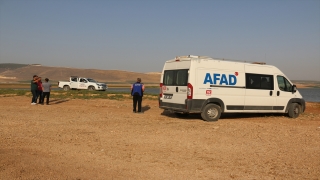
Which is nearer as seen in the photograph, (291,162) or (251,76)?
(291,162)

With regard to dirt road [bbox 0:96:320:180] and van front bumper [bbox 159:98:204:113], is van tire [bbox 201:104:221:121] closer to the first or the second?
van front bumper [bbox 159:98:204:113]

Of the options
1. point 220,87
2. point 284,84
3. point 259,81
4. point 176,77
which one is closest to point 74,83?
point 176,77

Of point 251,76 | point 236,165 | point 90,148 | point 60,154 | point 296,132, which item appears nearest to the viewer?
point 236,165

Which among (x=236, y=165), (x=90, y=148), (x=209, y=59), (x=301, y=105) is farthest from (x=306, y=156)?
(x=301, y=105)

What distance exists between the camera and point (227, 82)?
11.5 metres

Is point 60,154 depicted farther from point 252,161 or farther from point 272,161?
point 272,161

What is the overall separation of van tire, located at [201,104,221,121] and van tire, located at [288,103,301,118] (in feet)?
12.7

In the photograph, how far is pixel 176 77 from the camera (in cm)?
1148

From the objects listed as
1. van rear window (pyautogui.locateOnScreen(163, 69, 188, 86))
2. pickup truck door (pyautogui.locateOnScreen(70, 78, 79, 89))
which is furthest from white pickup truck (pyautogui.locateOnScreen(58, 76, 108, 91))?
van rear window (pyautogui.locateOnScreen(163, 69, 188, 86))

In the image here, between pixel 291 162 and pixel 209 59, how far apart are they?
6.14 meters

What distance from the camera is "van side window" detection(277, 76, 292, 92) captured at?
12.8 m

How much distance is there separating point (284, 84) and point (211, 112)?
3.91 meters

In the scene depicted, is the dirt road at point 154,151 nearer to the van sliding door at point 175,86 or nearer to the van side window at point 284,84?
the van sliding door at point 175,86

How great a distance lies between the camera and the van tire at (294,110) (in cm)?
1320
